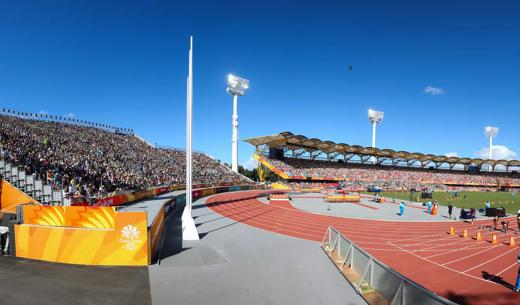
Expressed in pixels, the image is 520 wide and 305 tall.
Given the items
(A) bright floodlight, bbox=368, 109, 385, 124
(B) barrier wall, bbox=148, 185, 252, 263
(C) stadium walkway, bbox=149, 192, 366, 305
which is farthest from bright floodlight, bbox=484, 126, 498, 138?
(C) stadium walkway, bbox=149, 192, 366, 305

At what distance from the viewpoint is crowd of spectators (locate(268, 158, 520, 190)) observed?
206 feet

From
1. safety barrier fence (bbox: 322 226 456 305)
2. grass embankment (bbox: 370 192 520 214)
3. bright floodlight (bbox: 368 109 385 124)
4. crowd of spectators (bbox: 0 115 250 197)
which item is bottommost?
grass embankment (bbox: 370 192 520 214)

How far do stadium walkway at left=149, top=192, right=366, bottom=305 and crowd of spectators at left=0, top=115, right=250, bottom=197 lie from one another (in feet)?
32.1

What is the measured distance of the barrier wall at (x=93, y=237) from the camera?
874 cm

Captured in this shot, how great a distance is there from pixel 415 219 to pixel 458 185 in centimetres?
6948

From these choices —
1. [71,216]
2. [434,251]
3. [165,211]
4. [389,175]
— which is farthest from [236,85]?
[71,216]

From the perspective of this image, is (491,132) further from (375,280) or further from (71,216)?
(71,216)

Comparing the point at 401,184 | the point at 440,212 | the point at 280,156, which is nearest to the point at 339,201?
the point at 440,212

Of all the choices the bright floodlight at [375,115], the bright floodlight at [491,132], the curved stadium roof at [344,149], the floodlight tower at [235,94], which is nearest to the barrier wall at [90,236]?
the curved stadium roof at [344,149]

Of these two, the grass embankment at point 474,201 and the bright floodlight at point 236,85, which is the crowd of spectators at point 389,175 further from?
the bright floodlight at point 236,85

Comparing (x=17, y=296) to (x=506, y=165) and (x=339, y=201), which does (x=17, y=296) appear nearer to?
(x=339, y=201)

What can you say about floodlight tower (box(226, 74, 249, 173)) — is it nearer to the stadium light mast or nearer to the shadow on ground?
the stadium light mast

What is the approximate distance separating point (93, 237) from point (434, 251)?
45.3 feet

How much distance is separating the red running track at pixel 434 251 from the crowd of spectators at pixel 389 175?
4106 centimetres
